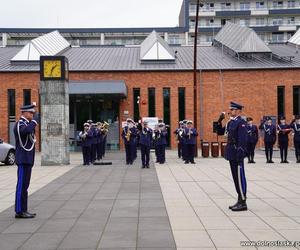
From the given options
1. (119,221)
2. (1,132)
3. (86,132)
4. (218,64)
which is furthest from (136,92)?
(119,221)

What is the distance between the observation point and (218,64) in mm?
38562

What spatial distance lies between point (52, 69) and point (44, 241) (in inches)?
614

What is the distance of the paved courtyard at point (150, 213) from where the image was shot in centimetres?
748

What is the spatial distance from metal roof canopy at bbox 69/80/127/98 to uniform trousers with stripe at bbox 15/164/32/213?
80.1 feet

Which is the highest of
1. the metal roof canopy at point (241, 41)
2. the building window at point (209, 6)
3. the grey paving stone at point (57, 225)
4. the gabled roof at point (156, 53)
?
the building window at point (209, 6)

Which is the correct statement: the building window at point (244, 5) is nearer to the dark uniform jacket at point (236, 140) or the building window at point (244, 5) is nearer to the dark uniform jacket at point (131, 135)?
the dark uniform jacket at point (131, 135)

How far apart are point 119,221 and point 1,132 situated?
29637mm

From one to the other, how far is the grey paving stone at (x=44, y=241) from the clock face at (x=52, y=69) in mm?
14942

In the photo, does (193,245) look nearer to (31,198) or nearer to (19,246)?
(19,246)

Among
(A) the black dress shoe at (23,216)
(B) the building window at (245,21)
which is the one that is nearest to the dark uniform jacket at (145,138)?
(A) the black dress shoe at (23,216)

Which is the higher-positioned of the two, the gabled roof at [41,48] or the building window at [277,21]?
the building window at [277,21]

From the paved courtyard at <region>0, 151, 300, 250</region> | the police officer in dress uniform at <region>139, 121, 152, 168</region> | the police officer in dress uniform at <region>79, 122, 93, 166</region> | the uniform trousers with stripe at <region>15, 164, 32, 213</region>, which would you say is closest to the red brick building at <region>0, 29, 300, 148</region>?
the police officer in dress uniform at <region>79, 122, 93, 166</region>

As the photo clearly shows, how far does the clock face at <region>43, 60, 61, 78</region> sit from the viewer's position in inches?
878

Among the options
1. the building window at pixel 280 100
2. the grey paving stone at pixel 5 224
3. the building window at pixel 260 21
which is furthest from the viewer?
the building window at pixel 260 21
